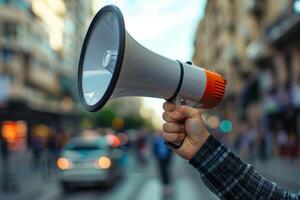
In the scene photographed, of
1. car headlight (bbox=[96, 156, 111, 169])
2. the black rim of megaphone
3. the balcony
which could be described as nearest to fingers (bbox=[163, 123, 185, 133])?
the black rim of megaphone

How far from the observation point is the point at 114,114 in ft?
293

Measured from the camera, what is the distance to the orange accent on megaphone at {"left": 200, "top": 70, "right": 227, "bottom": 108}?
86.0 inches

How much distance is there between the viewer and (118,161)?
753 inches

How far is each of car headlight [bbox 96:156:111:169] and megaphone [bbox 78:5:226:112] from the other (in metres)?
14.3

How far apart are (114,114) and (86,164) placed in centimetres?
7318

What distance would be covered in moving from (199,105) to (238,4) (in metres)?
48.9

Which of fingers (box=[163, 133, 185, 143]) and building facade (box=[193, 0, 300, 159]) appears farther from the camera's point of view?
building facade (box=[193, 0, 300, 159])

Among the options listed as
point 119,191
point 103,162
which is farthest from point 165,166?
→ point 103,162

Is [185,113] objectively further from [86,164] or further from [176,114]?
[86,164]

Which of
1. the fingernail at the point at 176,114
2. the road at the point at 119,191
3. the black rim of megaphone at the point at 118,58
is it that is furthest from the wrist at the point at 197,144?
the road at the point at 119,191

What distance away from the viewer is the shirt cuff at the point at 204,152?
1.99m

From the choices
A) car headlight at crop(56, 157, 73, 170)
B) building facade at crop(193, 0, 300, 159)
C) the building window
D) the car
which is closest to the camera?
the car

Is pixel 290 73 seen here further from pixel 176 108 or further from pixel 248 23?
pixel 176 108

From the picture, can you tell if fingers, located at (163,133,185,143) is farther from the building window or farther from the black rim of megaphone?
the building window
